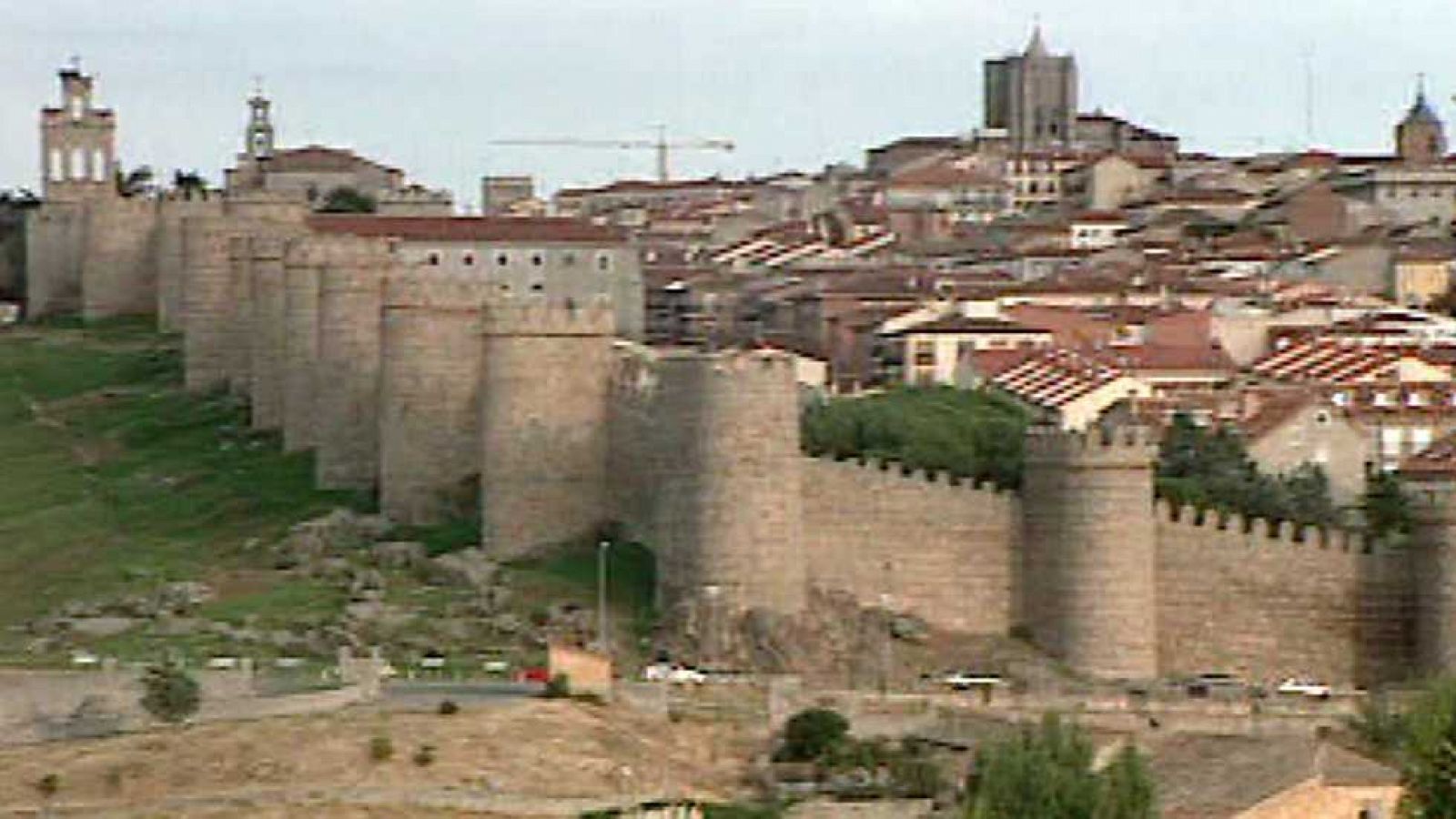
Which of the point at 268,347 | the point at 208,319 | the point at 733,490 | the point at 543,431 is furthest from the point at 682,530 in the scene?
the point at 208,319

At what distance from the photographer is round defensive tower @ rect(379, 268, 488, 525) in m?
52.0

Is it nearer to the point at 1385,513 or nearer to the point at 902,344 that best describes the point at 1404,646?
the point at 1385,513

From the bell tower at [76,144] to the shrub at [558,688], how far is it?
47.8 m

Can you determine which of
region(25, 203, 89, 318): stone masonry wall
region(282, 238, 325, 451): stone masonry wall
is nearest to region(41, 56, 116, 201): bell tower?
region(25, 203, 89, 318): stone masonry wall

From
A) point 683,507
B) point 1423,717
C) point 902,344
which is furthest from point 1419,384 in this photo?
point 1423,717

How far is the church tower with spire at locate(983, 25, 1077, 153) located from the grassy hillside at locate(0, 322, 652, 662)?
76.4 m

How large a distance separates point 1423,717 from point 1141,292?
50720 millimetres

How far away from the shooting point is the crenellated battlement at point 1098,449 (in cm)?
4731

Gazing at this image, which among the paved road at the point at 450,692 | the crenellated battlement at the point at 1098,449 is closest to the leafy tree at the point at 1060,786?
the paved road at the point at 450,692

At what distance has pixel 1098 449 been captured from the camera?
155 ft

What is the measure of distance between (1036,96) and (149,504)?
97.5m

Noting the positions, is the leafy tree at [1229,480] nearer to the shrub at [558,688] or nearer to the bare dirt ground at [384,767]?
the shrub at [558,688]

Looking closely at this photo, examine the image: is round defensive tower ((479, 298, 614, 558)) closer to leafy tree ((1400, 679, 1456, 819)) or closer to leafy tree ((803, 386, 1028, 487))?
leafy tree ((803, 386, 1028, 487))

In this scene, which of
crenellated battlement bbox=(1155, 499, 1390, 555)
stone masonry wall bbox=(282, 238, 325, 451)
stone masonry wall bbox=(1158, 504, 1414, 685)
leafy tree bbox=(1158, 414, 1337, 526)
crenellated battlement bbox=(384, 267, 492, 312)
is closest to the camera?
stone masonry wall bbox=(1158, 504, 1414, 685)
